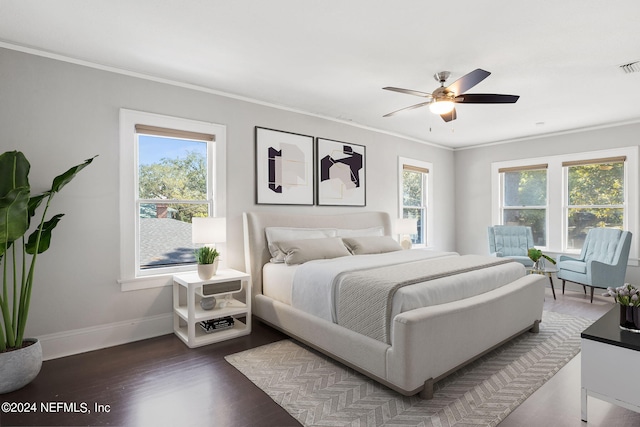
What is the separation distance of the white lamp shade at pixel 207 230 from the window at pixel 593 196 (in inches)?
217

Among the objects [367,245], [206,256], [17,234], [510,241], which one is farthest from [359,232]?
[17,234]

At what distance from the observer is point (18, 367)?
232 centimetres

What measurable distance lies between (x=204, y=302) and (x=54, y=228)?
4.64 feet

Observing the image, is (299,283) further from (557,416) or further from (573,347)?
(573,347)

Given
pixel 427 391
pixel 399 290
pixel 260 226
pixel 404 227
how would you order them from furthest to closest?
1. pixel 404 227
2. pixel 260 226
3. pixel 399 290
4. pixel 427 391

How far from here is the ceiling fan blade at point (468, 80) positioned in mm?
2616

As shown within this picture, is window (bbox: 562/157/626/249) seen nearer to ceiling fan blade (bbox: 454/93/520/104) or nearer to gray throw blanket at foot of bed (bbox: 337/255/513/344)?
ceiling fan blade (bbox: 454/93/520/104)

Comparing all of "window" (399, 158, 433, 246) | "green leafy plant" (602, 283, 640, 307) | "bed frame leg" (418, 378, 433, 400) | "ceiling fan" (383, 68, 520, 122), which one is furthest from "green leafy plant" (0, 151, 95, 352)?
"window" (399, 158, 433, 246)

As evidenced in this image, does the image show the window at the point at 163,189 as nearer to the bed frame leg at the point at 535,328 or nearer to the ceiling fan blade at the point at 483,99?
the ceiling fan blade at the point at 483,99

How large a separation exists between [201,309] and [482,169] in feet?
18.7

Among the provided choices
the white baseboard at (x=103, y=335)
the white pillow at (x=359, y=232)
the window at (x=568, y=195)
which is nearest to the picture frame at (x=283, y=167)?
the white pillow at (x=359, y=232)

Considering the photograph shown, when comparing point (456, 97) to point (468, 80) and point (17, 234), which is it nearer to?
point (468, 80)

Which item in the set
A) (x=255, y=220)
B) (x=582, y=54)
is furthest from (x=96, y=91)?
(x=582, y=54)

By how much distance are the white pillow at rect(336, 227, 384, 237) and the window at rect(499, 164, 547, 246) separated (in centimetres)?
A: 288
